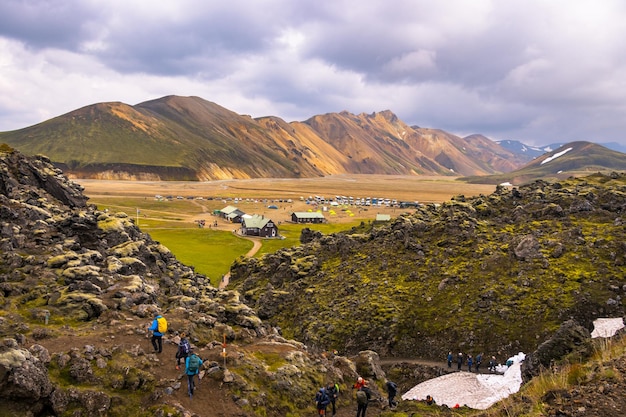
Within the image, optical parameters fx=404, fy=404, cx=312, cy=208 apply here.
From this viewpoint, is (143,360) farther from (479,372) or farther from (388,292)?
(388,292)

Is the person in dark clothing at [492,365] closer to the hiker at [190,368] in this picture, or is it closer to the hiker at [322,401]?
the hiker at [322,401]

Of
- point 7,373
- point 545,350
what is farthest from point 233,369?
point 545,350

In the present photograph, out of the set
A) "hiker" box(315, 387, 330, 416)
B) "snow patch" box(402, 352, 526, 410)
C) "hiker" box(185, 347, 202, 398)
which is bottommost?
"snow patch" box(402, 352, 526, 410)

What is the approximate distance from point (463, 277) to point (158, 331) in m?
42.5

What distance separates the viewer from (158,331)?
82.8 ft

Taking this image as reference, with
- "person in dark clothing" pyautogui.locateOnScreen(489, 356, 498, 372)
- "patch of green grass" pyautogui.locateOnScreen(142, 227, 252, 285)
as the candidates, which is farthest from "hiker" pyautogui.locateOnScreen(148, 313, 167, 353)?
"patch of green grass" pyautogui.locateOnScreen(142, 227, 252, 285)

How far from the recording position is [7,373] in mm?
18484

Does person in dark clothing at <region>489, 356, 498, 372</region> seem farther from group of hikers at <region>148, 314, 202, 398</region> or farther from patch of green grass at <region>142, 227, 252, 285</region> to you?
patch of green grass at <region>142, 227, 252, 285</region>

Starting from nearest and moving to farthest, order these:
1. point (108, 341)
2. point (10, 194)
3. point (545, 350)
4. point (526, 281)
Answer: point (108, 341)
point (545, 350)
point (10, 194)
point (526, 281)

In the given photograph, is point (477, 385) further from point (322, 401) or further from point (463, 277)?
point (322, 401)

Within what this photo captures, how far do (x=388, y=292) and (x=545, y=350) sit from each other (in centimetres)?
2712

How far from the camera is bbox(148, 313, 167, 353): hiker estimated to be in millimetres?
25141

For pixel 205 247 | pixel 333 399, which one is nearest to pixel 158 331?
pixel 333 399

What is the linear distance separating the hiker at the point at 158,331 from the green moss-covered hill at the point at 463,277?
27.5 m
